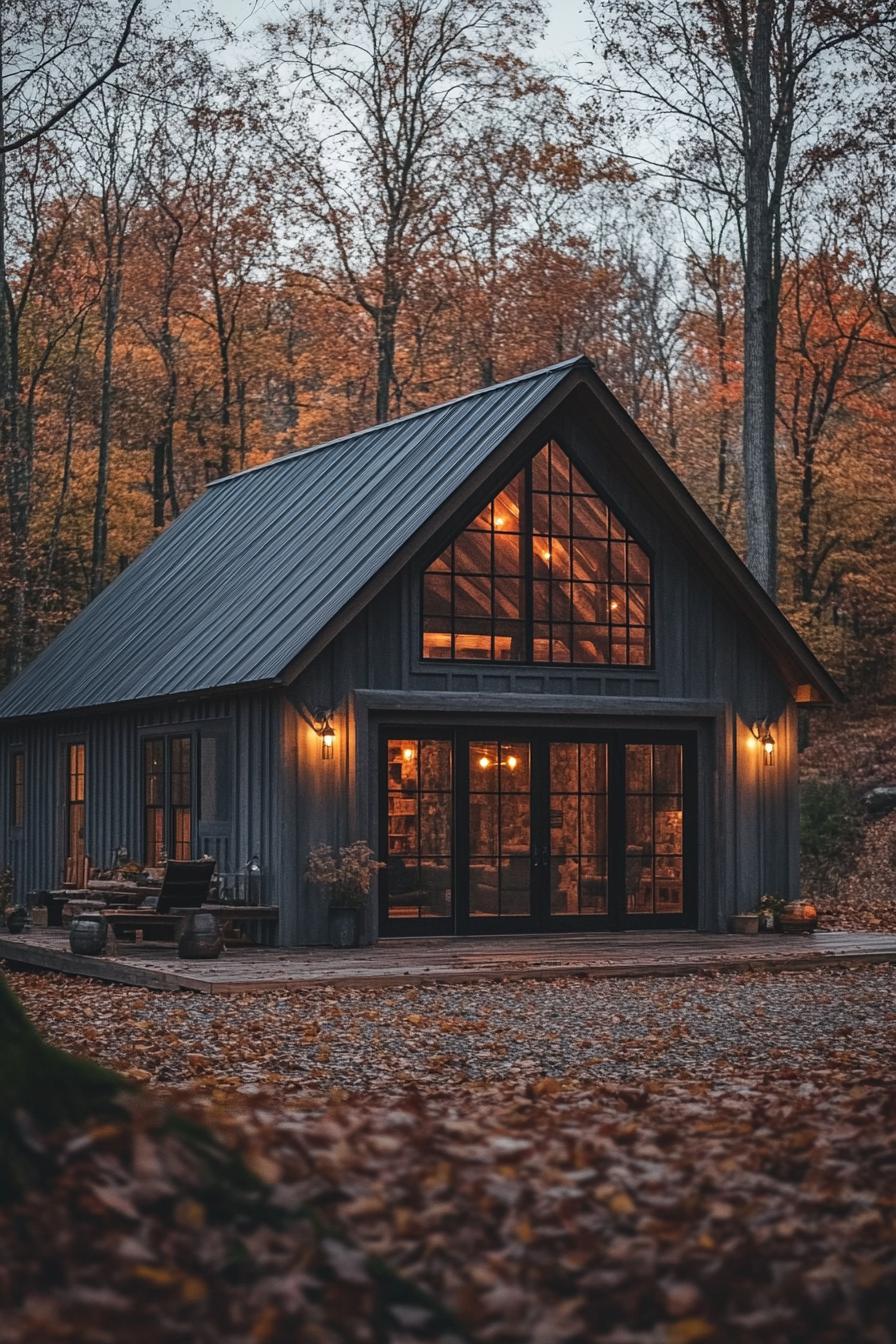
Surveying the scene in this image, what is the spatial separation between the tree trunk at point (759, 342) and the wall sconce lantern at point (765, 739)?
5.49 m

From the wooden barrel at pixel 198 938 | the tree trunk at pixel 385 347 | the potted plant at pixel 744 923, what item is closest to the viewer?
the wooden barrel at pixel 198 938

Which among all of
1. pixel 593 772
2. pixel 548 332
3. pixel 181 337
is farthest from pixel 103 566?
pixel 593 772

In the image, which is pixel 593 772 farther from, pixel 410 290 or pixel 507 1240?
pixel 410 290

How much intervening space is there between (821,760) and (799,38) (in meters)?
11.7

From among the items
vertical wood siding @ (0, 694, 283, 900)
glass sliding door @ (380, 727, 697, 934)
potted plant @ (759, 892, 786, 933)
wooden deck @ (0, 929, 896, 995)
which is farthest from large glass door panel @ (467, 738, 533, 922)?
potted plant @ (759, 892, 786, 933)

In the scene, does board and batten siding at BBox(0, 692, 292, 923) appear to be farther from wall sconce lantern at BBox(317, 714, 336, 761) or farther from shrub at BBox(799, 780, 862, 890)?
shrub at BBox(799, 780, 862, 890)

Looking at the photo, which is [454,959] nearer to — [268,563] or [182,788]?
[182,788]

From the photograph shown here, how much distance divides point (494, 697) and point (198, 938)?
4.11 m

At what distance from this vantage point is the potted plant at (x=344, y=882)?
17.5 m

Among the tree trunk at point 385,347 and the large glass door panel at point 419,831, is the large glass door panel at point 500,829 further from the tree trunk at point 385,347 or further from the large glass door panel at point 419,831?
the tree trunk at point 385,347

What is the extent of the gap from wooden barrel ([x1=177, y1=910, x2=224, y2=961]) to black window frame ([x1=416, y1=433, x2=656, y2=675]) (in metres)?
3.58

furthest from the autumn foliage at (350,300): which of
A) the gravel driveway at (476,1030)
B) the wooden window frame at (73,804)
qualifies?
the gravel driveway at (476,1030)

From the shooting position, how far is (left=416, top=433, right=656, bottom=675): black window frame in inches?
729

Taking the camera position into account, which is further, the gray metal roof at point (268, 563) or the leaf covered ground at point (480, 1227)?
the gray metal roof at point (268, 563)
